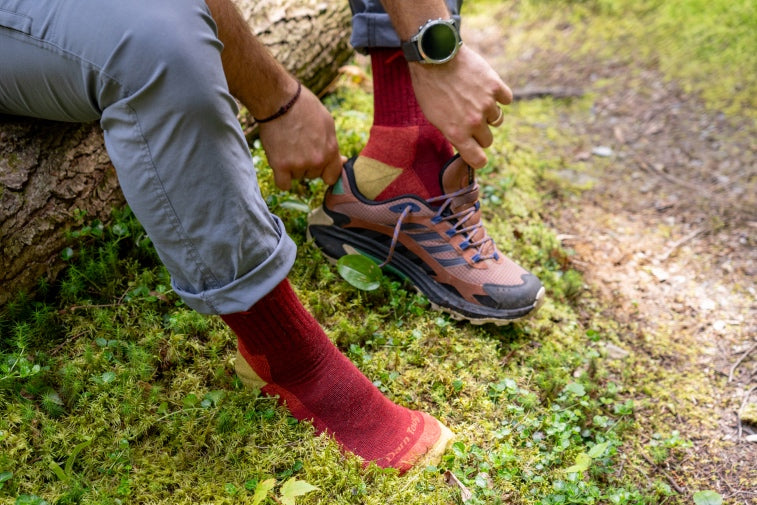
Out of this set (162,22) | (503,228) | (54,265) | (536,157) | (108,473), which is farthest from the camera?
(536,157)

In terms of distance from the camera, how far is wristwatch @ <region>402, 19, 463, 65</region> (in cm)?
172

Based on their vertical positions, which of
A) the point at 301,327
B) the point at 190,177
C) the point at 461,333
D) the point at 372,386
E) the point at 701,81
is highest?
the point at 190,177

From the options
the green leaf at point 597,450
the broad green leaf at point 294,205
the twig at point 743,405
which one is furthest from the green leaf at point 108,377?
the twig at point 743,405

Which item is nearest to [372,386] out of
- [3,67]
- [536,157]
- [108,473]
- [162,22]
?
[108,473]

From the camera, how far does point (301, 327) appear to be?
1.51 metres

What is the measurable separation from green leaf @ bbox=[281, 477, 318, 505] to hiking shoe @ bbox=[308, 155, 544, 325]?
844mm

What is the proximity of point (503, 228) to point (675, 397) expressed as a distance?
0.94 m

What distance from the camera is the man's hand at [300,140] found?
1.91 metres

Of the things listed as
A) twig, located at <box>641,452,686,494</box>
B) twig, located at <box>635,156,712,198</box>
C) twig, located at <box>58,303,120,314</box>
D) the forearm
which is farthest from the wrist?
twig, located at <box>635,156,712,198</box>

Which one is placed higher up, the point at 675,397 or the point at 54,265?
the point at 54,265

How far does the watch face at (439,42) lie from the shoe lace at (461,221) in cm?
49

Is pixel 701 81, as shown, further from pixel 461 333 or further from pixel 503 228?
pixel 461 333

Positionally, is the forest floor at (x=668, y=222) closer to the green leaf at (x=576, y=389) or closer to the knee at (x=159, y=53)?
the green leaf at (x=576, y=389)

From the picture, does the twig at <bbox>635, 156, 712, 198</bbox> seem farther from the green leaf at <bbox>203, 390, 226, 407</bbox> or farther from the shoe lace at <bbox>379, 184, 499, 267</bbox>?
the green leaf at <bbox>203, 390, 226, 407</bbox>
